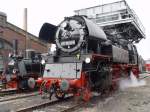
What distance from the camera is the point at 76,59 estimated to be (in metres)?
10.1

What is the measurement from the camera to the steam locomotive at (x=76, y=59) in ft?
31.7

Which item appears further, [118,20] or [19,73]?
[118,20]

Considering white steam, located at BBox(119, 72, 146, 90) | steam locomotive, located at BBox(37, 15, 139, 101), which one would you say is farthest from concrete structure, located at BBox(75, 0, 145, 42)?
steam locomotive, located at BBox(37, 15, 139, 101)

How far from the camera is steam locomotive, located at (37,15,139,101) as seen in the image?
967cm

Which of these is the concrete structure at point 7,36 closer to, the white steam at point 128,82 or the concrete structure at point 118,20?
the concrete structure at point 118,20

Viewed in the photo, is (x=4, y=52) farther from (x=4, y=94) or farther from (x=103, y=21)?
(x=4, y=94)

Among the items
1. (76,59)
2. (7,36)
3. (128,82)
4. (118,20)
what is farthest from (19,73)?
(7,36)

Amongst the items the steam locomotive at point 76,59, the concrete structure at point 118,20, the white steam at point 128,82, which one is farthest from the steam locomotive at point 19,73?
the concrete structure at point 118,20

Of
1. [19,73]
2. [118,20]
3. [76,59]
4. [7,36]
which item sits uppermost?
[7,36]

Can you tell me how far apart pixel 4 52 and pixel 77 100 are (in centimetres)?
2059

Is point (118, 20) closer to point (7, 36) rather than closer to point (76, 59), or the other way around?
point (76, 59)

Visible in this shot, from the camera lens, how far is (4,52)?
96.8 ft

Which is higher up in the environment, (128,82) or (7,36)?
(7,36)

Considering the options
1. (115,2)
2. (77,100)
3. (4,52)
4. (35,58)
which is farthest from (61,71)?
(4,52)
